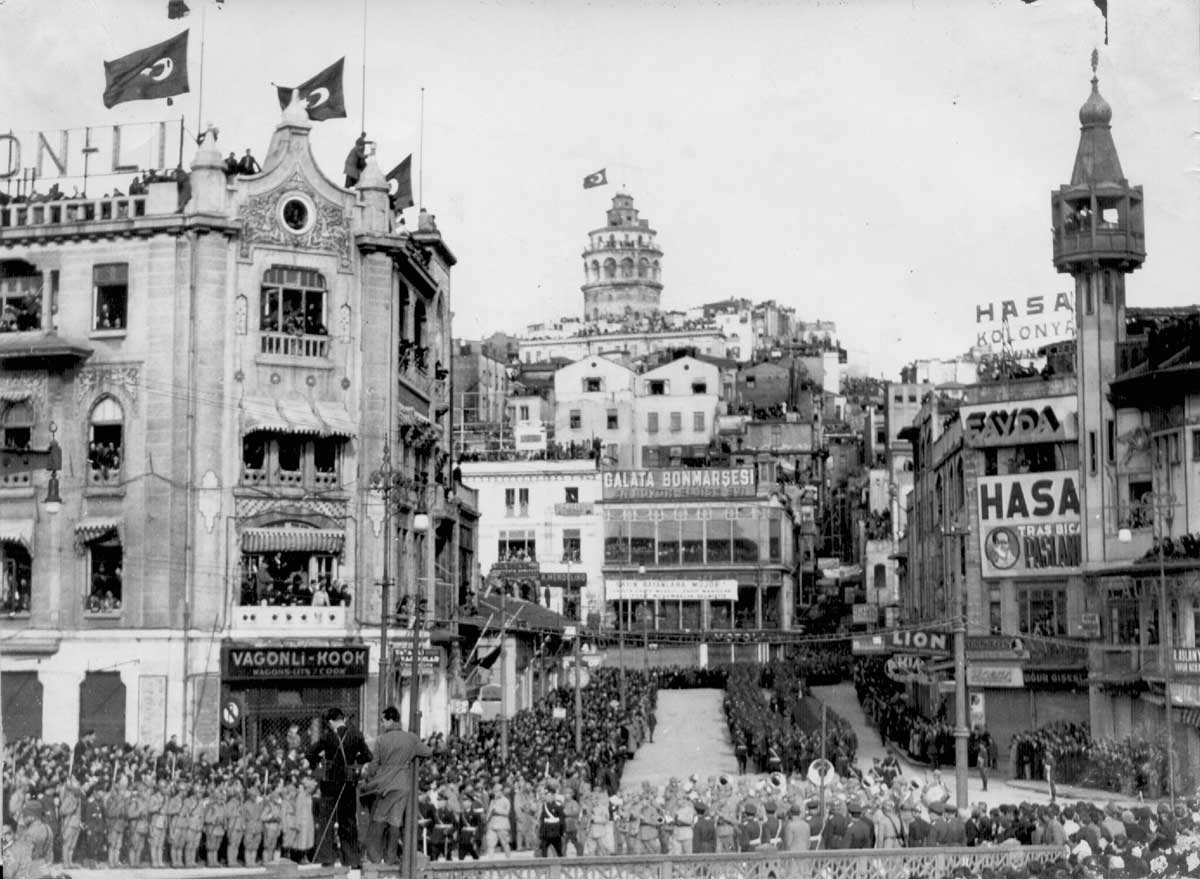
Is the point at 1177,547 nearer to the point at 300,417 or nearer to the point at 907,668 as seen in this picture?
the point at 907,668

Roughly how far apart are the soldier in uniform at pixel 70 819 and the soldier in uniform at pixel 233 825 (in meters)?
2.69

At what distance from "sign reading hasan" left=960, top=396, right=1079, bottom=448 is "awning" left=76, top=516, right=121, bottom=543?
32.1 meters

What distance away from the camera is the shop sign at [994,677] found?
59344 millimetres

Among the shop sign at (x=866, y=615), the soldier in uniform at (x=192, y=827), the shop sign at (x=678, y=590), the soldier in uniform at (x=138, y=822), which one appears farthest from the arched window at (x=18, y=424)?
the shop sign at (x=866, y=615)

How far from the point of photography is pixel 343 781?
A: 27.4m

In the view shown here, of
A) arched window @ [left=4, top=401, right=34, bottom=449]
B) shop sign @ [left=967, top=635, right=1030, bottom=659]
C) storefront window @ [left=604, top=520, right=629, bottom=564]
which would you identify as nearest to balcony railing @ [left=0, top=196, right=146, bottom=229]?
arched window @ [left=4, top=401, right=34, bottom=449]

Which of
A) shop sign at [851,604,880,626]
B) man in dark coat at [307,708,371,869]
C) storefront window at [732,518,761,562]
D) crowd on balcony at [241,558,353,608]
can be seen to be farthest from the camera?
shop sign at [851,604,880,626]

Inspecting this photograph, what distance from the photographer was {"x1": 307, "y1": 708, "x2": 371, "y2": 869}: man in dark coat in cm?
2678

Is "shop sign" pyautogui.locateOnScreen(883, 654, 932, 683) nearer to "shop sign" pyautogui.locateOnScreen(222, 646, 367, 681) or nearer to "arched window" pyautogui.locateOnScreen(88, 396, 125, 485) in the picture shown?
"shop sign" pyautogui.locateOnScreen(222, 646, 367, 681)

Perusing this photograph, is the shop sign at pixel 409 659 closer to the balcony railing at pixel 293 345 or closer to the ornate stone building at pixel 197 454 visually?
the ornate stone building at pixel 197 454

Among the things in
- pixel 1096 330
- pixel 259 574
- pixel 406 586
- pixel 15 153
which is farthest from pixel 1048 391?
pixel 15 153

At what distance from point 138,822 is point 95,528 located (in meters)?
16.0

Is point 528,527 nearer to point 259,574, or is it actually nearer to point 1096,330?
point 1096,330

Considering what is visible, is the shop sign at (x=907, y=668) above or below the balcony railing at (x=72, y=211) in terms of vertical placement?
below
